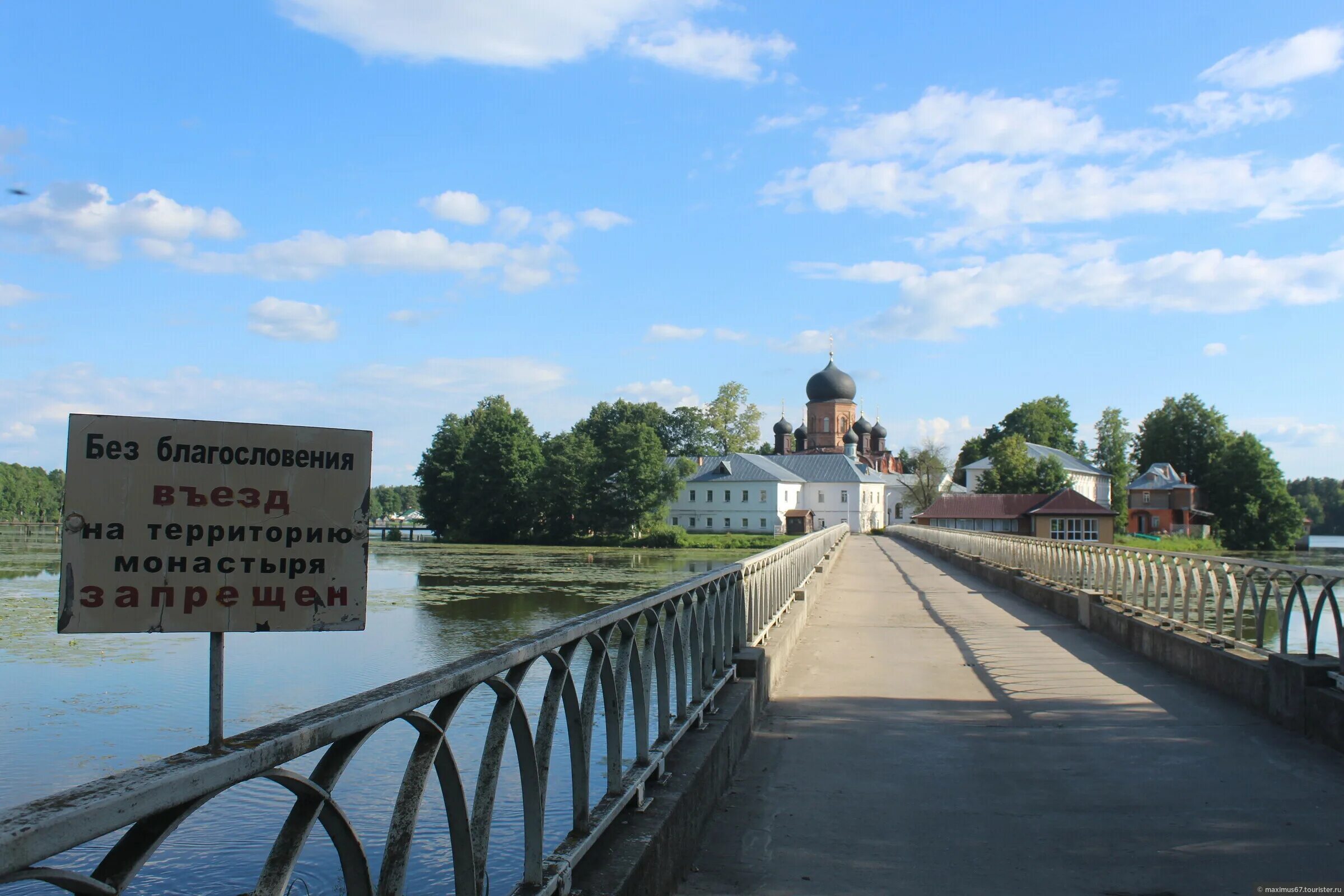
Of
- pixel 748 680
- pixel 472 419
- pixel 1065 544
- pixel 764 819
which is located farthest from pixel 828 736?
pixel 472 419

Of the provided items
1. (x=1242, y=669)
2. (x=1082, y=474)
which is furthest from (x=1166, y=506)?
(x=1242, y=669)

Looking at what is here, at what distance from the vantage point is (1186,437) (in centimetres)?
10331

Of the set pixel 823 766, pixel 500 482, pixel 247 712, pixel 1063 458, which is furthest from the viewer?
pixel 1063 458

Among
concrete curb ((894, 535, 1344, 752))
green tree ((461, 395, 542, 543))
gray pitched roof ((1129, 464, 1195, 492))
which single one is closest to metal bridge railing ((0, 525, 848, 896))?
concrete curb ((894, 535, 1344, 752))

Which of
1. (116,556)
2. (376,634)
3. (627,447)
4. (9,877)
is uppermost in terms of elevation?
(627,447)

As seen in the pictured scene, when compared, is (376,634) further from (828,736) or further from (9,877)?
(9,877)

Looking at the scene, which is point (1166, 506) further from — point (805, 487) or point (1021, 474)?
point (805, 487)

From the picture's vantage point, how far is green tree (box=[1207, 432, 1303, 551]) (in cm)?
8481

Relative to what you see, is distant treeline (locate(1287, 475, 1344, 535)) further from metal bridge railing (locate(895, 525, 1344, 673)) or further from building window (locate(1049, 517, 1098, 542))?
metal bridge railing (locate(895, 525, 1344, 673))

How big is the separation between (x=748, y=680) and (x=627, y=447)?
247ft

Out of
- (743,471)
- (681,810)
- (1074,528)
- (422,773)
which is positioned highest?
(743,471)

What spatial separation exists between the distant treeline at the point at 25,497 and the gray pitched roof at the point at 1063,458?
97.4 meters

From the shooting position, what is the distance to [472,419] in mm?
100375

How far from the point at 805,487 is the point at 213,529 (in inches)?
4132
